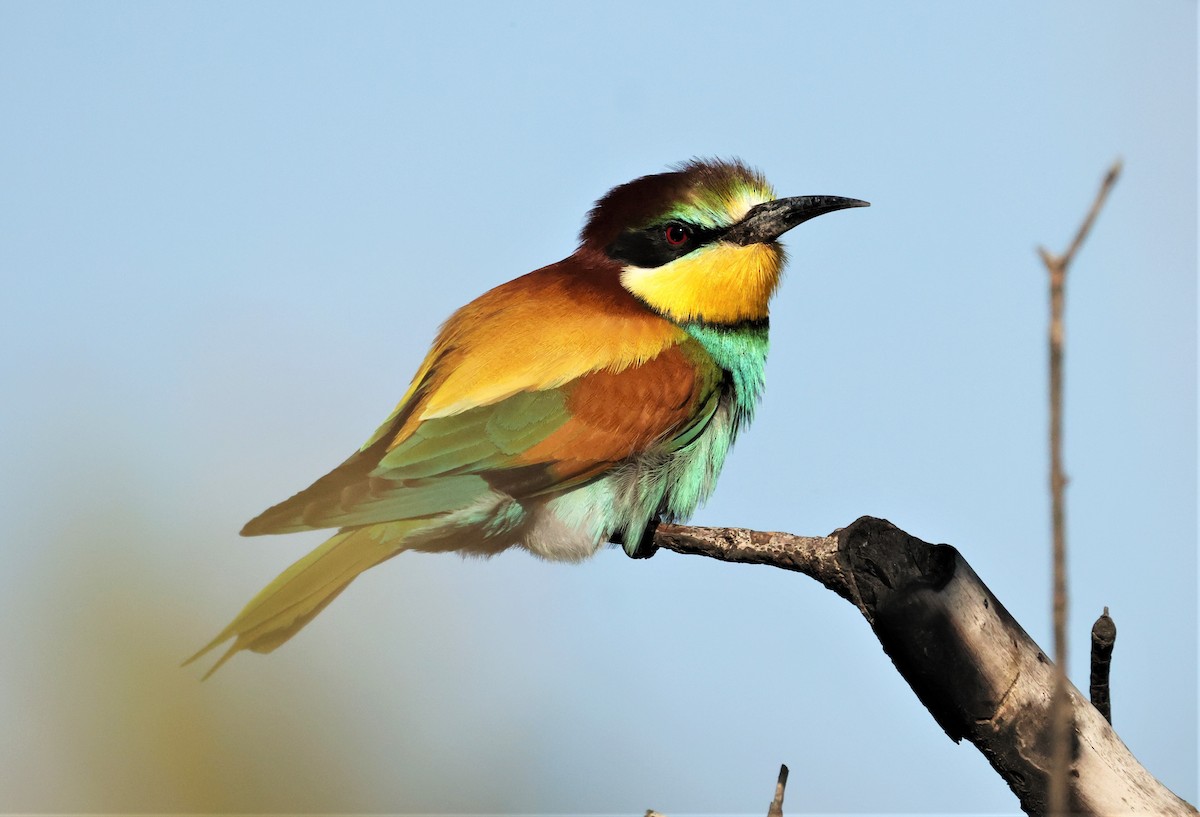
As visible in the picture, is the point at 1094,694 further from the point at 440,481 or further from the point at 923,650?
the point at 440,481

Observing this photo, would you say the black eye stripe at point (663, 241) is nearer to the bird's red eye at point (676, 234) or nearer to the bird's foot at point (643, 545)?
the bird's red eye at point (676, 234)

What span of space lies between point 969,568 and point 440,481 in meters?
1.04

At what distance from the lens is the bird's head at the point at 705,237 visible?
2676mm

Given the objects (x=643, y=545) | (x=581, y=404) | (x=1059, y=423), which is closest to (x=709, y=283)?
(x=581, y=404)

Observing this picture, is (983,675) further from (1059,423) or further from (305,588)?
(305,588)

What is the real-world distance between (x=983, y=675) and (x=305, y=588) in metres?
1.18

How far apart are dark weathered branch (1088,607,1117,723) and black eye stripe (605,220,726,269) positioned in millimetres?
1279

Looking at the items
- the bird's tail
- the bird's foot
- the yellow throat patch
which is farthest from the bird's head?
the bird's tail

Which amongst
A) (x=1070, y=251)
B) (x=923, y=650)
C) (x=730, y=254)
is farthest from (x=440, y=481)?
(x=1070, y=251)

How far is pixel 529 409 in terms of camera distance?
2436 millimetres

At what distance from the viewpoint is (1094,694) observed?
5.74 feet

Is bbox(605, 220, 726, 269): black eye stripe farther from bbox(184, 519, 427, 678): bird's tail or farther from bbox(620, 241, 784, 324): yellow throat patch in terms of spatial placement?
bbox(184, 519, 427, 678): bird's tail

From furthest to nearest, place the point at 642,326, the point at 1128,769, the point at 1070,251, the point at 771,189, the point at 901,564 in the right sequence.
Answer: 1. the point at 771,189
2. the point at 642,326
3. the point at 901,564
4. the point at 1128,769
5. the point at 1070,251

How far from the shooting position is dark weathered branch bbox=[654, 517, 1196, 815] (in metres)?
1.56
